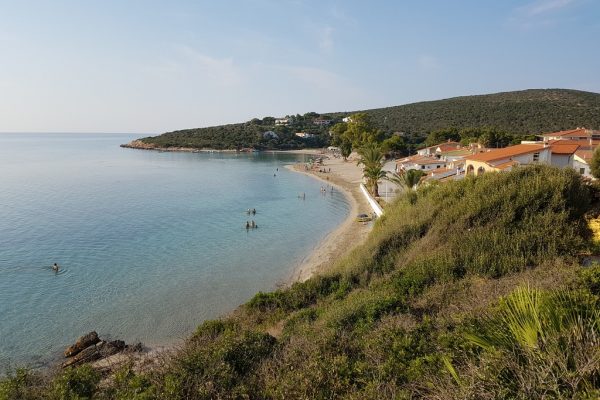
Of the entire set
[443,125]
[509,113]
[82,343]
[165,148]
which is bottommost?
[82,343]

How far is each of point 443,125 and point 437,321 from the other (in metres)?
104

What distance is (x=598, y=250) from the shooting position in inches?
512

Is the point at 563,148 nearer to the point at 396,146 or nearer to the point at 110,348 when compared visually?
the point at 110,348

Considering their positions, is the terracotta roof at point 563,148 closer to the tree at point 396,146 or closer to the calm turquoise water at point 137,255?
the calm turquoise water at point 137,255

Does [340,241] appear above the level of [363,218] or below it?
below

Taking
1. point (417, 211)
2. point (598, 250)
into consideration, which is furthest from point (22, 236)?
point (598, 250)

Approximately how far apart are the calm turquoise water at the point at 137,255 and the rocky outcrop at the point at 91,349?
2.44 ft

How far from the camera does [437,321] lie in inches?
337

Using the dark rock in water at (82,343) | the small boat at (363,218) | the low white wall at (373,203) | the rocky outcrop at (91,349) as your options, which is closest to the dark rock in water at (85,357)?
the rocky outcrop at (91,349)

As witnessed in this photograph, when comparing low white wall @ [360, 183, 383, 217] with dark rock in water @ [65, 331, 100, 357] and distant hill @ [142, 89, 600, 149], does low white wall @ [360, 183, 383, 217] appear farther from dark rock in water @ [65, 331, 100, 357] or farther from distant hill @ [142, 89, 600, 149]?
distant hill @ [142, 89, 600, 149]

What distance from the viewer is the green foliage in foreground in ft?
15.1

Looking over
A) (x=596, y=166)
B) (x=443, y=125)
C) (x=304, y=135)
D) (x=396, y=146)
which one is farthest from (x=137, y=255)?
(x=304, y=135)

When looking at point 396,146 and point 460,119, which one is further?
point 460,119

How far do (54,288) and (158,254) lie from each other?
249 inches
